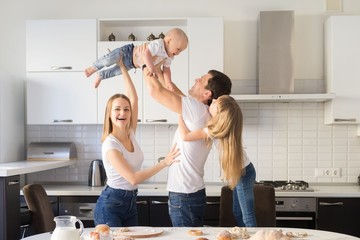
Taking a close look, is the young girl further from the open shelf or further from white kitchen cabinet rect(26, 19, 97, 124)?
white kitchen cabinet rect(26, 19, 97, 124)

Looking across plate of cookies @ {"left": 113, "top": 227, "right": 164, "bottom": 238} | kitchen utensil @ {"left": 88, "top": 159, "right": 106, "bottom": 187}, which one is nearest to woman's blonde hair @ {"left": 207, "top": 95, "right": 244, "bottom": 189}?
plate of cookies @ {"left": 113, "top": 227, "right": 164, "bottom": 238}

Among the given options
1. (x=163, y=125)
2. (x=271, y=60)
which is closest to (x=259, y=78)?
(x=271, y=60)

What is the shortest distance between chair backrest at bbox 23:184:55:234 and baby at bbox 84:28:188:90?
95 centimetres

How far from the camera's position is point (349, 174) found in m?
4.39

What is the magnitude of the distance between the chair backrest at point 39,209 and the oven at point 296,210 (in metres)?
1.74

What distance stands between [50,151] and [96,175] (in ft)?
1.55

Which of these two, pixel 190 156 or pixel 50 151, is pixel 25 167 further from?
pixel 190 156

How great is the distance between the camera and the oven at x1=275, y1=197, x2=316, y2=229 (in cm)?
387

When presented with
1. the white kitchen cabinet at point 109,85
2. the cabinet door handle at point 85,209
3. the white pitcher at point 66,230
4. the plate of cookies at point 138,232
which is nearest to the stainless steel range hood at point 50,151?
the white kitchen cabinet at point 109,85

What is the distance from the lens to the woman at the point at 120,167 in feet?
8.74

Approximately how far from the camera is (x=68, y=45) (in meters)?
4.24

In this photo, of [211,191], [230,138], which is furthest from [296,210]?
[230,138]

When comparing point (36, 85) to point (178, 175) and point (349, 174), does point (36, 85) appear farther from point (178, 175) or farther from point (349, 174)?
point (349, 174)

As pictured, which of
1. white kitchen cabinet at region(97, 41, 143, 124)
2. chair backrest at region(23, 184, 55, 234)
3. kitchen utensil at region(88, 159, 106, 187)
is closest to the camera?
chair backrest at region(23, 184, 55, 234)
